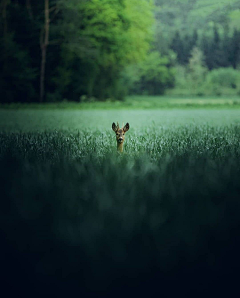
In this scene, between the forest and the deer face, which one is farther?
the forest

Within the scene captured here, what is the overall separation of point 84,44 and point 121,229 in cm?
2980

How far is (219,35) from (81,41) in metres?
16.7

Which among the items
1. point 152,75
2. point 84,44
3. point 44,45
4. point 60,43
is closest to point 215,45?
point 152,75

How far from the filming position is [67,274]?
6.23ft

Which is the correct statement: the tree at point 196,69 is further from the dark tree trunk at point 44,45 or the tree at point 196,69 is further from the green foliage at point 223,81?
the dark tree trunk at point 44,45

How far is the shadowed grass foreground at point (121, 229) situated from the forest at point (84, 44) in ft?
64.2

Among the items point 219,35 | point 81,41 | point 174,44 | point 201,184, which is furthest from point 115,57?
point 201,184

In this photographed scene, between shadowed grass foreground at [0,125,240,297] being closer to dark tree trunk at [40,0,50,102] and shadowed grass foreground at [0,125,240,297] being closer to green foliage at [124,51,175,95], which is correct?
dark tree trunk at [40,0,50,102]

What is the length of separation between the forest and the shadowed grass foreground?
19.6m

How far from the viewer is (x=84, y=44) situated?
3086 centimetres

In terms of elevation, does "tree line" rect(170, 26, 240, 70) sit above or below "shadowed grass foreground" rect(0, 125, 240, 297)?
above

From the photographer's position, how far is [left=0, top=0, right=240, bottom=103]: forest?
2961cm

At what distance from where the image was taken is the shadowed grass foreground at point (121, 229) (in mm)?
1875

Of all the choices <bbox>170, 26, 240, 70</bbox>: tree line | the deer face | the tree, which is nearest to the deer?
the deer face
